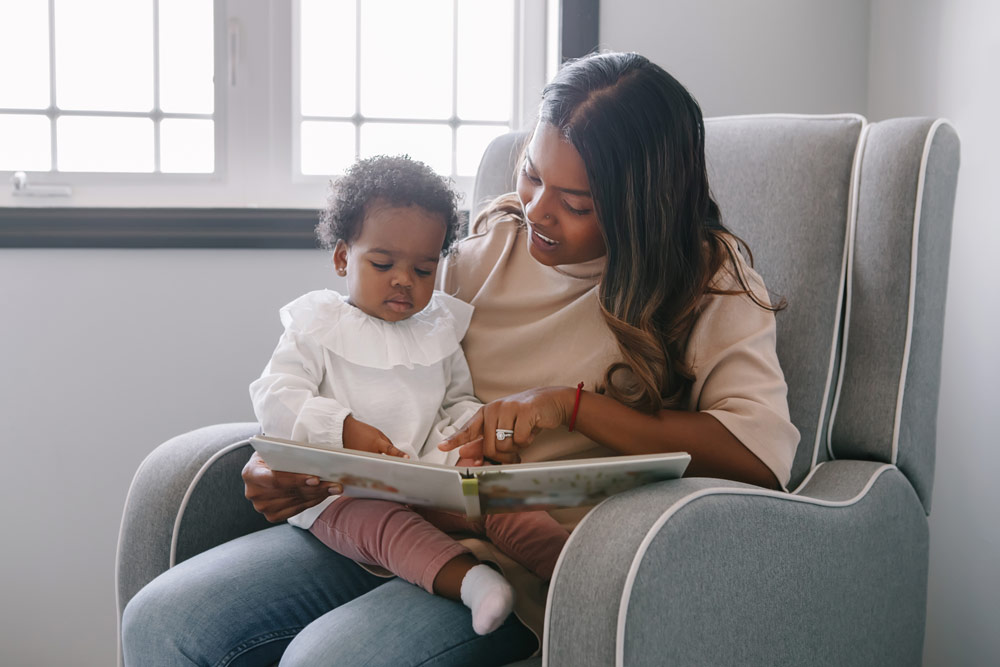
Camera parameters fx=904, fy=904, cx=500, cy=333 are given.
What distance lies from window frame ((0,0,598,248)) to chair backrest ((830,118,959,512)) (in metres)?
0.81

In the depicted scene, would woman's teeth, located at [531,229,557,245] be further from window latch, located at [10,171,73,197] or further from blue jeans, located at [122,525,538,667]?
window latch, located at [10,171,73,197]

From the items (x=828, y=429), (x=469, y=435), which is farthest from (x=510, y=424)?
(x=828, y=429)

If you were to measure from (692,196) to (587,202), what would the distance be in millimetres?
145

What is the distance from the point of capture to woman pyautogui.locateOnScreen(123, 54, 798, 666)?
1.05 metres

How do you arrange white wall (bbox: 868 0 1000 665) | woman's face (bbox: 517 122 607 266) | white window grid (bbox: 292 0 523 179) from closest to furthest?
woman's face (bbox: 517 122 607 266), white wall (bbox: 868 0 1000 665), white window grid (bbox: 292 0 523 179)

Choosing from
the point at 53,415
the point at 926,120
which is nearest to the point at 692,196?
the point at 926,120

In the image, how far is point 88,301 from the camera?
1916 mm

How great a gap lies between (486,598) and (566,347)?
16.5 inches

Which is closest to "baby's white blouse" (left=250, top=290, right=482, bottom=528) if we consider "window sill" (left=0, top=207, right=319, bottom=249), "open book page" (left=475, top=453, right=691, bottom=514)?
"open book page" (left=475, top=453, right=691, bottom=514)

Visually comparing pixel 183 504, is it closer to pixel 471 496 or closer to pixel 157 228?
pixel 471 496

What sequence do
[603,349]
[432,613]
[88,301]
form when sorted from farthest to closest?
[88,301], [603,349], [432,613]

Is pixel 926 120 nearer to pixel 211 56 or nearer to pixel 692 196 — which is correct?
pixel 692 196

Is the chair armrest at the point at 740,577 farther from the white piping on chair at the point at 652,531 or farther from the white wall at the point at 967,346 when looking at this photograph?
the white wall at the point at 967,346

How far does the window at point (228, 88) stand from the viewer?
2.00 meters
